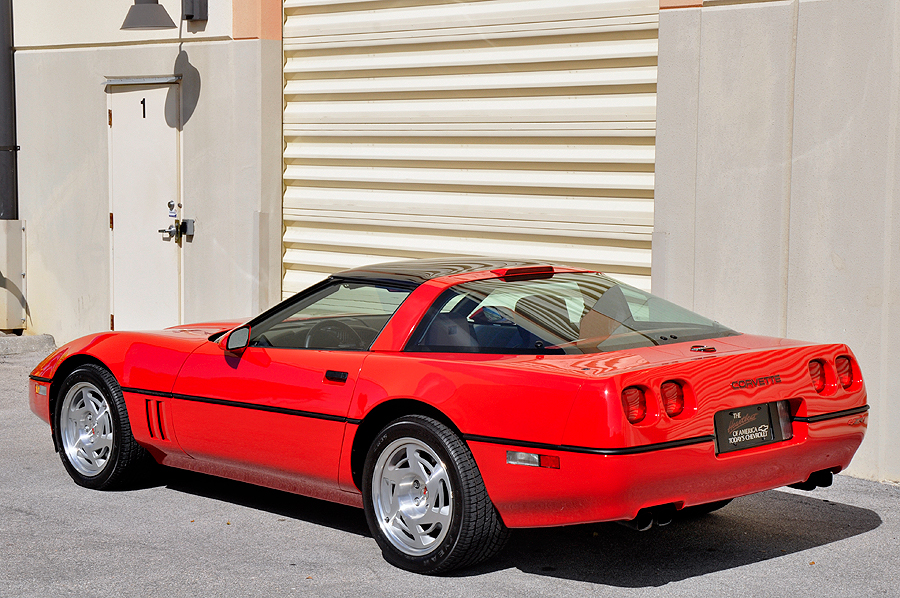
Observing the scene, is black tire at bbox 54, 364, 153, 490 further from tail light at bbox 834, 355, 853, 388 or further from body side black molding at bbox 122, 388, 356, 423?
tail light at bbox 834, 355, 853, 388

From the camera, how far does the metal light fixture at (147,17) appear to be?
9.80 metres

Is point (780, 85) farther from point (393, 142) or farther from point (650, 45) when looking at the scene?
point (393, 142)

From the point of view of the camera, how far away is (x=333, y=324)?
5.39m

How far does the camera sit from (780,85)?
21.8 feet

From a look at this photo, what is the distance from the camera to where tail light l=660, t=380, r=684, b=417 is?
4043 millimetres

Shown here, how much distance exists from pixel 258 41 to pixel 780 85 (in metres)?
4.64

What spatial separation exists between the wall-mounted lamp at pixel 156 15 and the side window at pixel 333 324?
5120 millimetres

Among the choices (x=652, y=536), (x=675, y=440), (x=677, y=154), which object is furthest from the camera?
(x=677, y=154)

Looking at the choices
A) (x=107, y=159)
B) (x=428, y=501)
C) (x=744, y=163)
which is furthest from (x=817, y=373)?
(x=107, y=159)

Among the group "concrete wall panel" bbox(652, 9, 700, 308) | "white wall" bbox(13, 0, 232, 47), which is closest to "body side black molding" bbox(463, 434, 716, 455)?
"concrete wall panel" bbox(652, 9, 700, 308)

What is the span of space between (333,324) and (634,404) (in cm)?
191

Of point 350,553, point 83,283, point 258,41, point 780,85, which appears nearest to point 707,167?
point 780,85

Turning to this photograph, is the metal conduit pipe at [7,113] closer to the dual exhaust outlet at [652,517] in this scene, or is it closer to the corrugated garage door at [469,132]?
the corrugated garage door at [469,132]

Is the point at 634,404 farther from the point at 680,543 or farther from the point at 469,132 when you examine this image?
the point at 469,132
